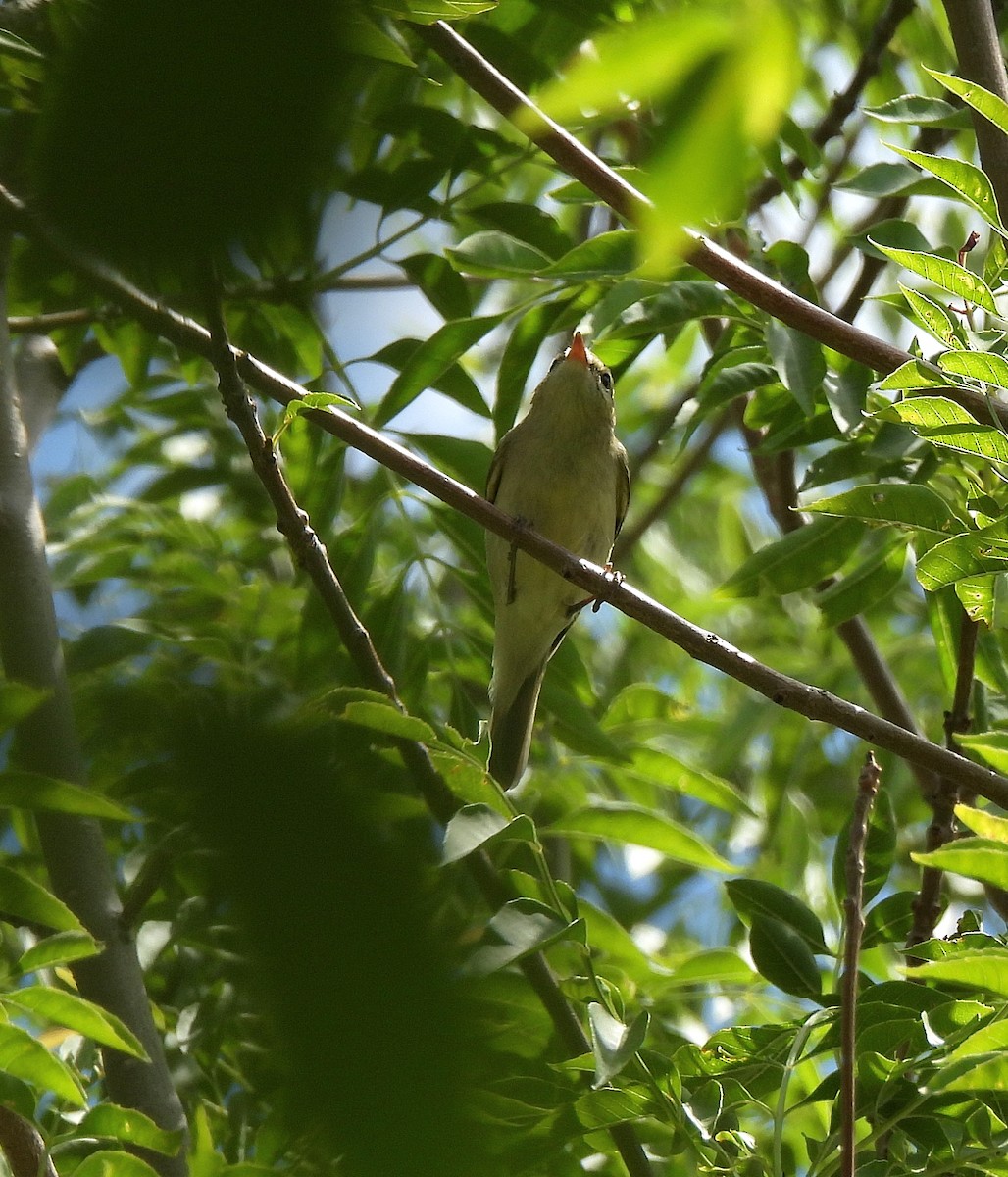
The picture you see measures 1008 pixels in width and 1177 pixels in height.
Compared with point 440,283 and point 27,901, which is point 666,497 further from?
point 27,901

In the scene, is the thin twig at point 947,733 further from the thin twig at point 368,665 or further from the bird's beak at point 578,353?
the bird's beak at point 578,353

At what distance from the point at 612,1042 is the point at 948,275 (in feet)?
4.64

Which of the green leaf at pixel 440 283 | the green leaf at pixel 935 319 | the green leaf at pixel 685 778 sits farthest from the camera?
the green leaf at pixel 685 778

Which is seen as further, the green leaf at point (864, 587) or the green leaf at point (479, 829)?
the green leaf at point (864, 587)

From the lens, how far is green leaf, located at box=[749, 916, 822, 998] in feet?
8.57

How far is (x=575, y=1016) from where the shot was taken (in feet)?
8.16

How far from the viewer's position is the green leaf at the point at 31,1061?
5.66 feet

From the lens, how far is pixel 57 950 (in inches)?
72.9

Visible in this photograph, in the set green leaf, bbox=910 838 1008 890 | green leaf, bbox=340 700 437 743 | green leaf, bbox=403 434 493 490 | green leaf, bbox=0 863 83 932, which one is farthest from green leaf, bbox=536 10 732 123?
green leaf, bbox=403 434 493 490

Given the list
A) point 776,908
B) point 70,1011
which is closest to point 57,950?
point 70,1011

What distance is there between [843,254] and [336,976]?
5.78 m

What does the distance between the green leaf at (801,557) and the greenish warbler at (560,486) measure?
1643mm

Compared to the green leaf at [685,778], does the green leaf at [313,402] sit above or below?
above

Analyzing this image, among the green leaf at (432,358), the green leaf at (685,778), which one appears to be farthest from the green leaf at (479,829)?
the green leaf at (685,778)
